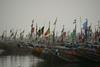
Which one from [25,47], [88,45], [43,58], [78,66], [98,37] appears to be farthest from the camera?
[25,47]

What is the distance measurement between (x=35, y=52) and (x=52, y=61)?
6.33 m

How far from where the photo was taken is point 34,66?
786 inches

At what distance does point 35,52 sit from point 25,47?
1040cm

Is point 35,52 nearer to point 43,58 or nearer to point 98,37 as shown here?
point 43,58

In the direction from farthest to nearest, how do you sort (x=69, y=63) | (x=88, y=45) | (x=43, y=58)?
(x=43, y=58)
(x=88, y=45)
(x=69, y=63)

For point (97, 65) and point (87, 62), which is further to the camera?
point (87, 62)

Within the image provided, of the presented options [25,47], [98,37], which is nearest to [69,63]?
[98,37]

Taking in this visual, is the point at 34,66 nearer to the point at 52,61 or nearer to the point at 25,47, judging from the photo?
the point at 52,61

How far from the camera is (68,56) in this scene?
70.5 feet

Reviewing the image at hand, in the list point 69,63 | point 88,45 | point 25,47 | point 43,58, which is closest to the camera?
point 69,63

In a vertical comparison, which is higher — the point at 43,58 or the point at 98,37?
the point at 98,37

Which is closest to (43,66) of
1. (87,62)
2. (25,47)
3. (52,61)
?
(52,61)

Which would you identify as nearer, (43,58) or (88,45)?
(88,45)

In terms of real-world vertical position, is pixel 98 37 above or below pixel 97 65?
above
